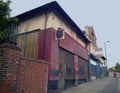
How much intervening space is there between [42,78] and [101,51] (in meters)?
40.6

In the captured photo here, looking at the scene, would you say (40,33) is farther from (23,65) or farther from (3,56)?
(3,56)

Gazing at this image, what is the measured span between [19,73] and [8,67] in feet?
3.84

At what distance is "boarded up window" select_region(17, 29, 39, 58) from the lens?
11926mm

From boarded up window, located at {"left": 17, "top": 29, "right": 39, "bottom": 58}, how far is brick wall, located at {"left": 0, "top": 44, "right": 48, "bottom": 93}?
203 cm

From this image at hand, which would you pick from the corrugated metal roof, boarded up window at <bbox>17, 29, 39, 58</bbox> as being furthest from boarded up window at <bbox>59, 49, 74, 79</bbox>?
the corrugated metal roof

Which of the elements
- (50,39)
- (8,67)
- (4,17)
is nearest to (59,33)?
(50,39)

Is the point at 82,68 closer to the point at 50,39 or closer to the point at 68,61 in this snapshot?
the point at 68,61

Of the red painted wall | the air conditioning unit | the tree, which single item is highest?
the tree

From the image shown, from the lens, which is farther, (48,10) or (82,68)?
(82,68)

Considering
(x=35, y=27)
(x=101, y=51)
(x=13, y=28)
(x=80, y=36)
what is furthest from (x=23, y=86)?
(x=101, y=51)

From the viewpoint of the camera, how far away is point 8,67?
6.88 metres

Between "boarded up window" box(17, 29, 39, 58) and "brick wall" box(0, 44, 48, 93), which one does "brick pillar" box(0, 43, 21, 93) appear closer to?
"brick wall" box(0, 44, 48, 93)

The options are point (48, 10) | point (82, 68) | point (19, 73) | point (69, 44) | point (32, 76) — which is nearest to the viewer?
point (19, 73)

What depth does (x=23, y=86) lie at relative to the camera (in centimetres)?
820
